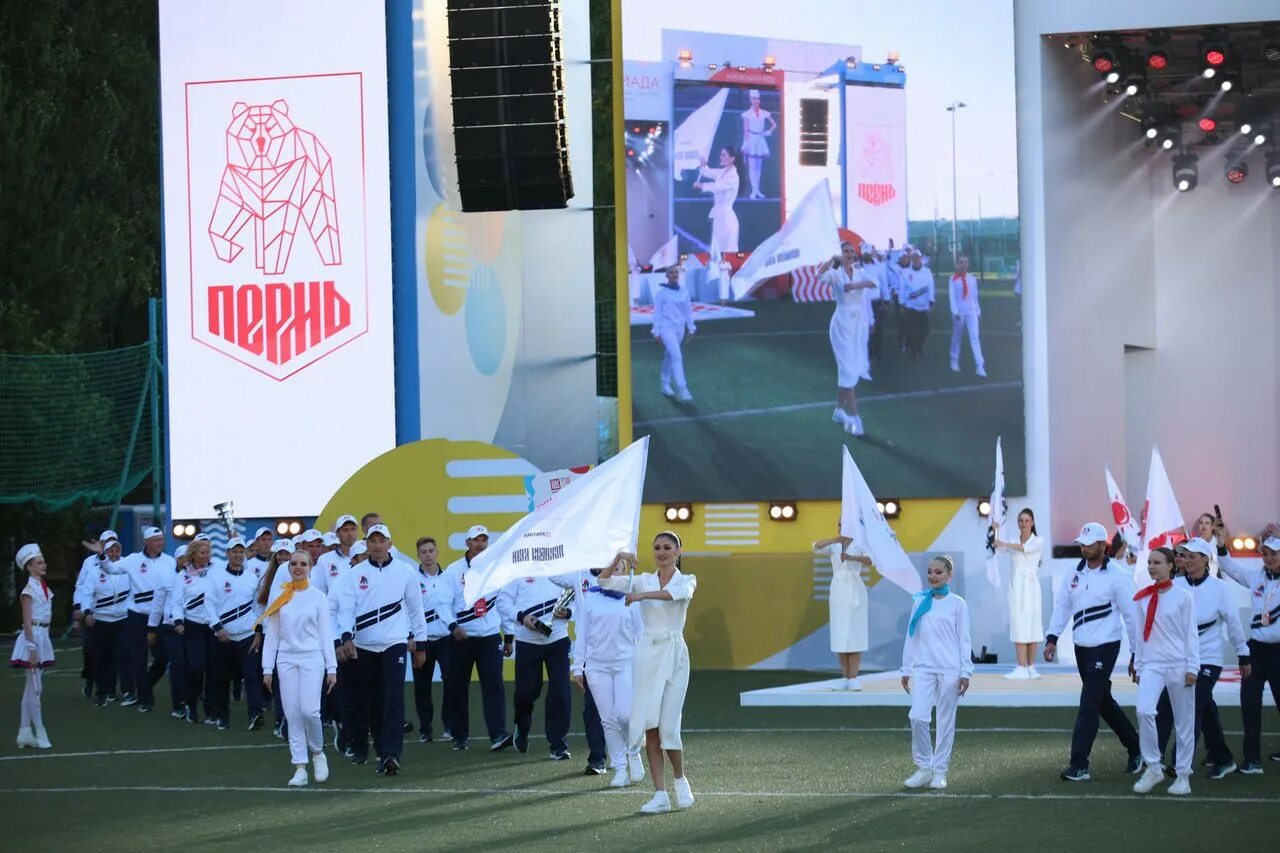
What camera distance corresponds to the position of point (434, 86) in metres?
24.9

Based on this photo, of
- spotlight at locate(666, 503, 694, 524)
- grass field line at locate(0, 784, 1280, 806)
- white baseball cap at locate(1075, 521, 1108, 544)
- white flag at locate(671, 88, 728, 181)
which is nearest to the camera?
grass field line at locate(0, 784, 1280, 806)

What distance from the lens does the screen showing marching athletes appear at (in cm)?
2420

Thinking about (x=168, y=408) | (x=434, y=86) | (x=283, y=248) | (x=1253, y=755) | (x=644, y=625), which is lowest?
(x=1253, y=755)

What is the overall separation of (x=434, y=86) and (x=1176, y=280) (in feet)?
36.7

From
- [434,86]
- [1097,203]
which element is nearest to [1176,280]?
[1097,203]

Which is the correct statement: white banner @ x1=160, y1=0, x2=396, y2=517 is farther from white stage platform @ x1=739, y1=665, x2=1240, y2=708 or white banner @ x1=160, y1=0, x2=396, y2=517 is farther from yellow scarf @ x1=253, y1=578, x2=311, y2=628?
yellow scarf @ x1=253, y1=578, x2=311, y2=628

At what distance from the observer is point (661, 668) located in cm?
1263

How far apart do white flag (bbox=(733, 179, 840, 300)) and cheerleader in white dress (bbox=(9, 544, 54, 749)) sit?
34.5ft

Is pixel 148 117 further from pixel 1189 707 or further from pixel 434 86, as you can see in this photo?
pixel 1189 707

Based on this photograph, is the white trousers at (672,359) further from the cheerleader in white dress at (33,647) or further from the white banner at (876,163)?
the cheerleader in white dress at (33,647)

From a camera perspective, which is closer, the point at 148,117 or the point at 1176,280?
the point at 1176,280

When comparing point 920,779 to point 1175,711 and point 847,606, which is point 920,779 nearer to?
point 1175,711

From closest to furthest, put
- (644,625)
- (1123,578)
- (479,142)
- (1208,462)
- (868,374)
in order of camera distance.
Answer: (644,625) < (1123,578) < (479,142) < (868,374) < (1208,462)

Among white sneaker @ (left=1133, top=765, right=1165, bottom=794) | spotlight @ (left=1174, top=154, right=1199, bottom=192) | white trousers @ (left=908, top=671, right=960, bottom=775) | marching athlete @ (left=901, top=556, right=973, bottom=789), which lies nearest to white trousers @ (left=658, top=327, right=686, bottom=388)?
spotlight @ (left=1174, top=154, right=1199, bottom=192)
